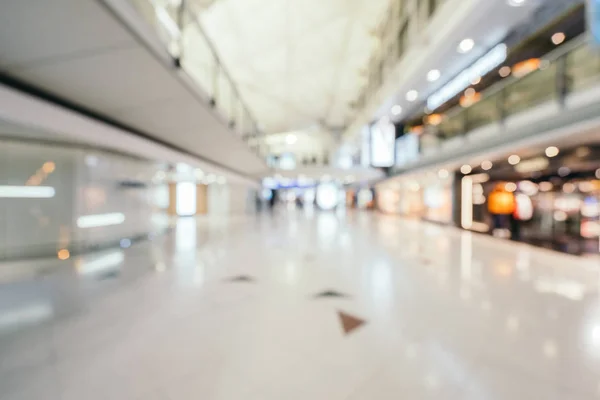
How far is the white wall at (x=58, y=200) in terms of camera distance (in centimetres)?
434

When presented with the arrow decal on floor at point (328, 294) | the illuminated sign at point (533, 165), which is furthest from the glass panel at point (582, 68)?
the arrow decal on floor at point (328, 294)

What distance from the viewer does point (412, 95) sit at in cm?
757

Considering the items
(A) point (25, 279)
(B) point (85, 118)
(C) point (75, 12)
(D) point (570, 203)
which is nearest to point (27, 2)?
(C) point (75, 12)

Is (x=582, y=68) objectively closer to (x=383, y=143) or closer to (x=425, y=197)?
(x=425, y=197)

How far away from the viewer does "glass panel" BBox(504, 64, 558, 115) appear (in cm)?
504

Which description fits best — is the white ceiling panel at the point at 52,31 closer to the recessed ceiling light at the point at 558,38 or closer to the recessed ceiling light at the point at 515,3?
the recessed ceiling light at the point at 515,3

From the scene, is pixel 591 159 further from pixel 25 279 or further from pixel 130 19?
pixel 25 279

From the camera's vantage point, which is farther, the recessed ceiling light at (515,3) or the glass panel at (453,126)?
the glass panel at (453,126)

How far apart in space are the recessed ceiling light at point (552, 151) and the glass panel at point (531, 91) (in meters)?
0.98

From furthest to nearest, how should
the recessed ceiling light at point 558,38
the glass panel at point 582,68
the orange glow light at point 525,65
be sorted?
the orange glow light at point 525,65 < the recessed ceiling light at point 558,38 < the glass panel at point 582,68

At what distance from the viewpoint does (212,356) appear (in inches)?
59.3

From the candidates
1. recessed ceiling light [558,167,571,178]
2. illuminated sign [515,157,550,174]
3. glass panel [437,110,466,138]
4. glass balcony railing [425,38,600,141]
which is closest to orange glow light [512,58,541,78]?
glass panel [437,110,466,138]

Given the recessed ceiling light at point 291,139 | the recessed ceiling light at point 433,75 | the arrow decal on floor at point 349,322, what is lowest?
the arrow decal on floor at point 349,322

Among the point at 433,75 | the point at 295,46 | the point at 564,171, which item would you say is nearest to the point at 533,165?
the point at 564,171
